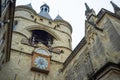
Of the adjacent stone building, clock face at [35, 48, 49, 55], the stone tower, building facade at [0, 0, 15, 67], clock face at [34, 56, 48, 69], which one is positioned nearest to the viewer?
building facade at [0, 0, 15, 67]

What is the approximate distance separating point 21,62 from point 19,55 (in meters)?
0.75

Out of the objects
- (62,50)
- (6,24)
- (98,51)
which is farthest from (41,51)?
(98,51)

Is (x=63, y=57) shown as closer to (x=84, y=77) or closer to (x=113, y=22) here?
(x=84, y=77)

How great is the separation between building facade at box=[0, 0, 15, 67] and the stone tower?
55.4 inches

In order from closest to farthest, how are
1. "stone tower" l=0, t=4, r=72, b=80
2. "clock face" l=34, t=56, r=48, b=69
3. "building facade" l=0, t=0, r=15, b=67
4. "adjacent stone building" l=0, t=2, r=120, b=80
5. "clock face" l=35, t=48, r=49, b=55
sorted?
"building facade" l=0, t=0, r=15, b=67 → "adjacent stone building" l=0, t=2, r=120, b=80 → "stone tower" l=0, t=4, r=72, b=80 → "clock face" l=34, t=56, r=48, b=69 → "clock face" l=35, t=48, r=49, b=55

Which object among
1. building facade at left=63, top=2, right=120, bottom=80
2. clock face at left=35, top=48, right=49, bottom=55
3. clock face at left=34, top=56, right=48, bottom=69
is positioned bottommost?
clock face at left=34, top=56, right=48, bottom=69

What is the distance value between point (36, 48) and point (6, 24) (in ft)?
20.8

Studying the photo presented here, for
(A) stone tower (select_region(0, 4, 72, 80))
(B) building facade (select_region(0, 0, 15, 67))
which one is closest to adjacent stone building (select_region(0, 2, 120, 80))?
(A) stone tower (select_region(0, 4, 72, 80))

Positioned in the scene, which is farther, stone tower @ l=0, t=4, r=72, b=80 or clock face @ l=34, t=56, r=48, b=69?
clock face @ l=34, t=56, r=48, b=69

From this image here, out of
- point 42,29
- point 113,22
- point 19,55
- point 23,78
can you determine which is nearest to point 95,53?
point 113,22

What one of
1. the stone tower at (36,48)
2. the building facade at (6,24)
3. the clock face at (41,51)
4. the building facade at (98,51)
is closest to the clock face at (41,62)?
the stone tower at (36,48)

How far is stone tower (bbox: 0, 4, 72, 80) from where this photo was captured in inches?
632

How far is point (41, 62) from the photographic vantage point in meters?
17.1

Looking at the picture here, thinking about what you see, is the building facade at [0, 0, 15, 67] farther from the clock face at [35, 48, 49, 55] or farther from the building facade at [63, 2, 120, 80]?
the building facade at [63, 2, 120, 80]
